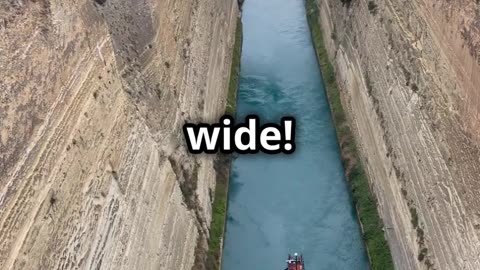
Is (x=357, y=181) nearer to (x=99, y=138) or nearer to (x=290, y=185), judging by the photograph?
(x=290, y=185)

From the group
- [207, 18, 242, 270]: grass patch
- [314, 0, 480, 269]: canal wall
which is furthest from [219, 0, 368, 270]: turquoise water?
[314, 0, 480, 269]: canal wall

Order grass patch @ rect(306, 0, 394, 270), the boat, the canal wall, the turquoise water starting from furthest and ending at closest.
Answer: the turquoise water → grass patch @ rect(306, 0, 394, 270) → the boat → the canal wall

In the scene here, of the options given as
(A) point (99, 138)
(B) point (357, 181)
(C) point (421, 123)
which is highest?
(B) point (357, 181)

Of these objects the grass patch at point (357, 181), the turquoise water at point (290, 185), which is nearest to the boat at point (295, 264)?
the turquoise water at point (290, 185)

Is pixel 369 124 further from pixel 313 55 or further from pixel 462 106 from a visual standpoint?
pixel 313 55

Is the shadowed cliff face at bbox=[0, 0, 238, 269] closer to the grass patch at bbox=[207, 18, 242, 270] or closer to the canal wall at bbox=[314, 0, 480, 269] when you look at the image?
the grass patch at bbox=[207, 18, 242, 270]

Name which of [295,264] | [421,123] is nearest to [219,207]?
[295,264]

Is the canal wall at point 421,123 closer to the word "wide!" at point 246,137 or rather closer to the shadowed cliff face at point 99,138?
the word "wide!" at point 246,137
